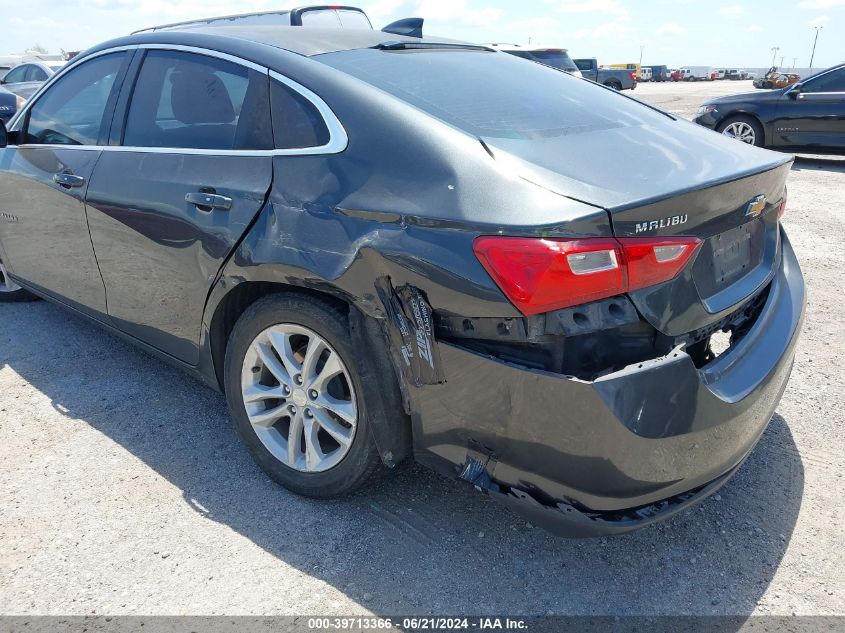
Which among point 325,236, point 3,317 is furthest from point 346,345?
point 3,317

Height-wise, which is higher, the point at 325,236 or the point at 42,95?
the point at 42,95

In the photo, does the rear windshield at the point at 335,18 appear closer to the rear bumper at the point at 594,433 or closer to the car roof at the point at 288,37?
the car roof at the point at 288,37

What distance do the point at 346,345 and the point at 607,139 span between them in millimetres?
1161

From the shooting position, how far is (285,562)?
7.80 feet

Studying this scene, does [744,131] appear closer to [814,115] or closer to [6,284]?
[814,115]

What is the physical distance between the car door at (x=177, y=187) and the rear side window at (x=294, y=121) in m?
0.05

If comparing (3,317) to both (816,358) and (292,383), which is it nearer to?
(292,383)

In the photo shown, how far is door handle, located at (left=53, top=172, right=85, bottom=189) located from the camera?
3.31m

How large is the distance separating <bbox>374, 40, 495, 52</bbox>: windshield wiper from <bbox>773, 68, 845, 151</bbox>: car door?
28.0 feet

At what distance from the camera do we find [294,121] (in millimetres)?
2482

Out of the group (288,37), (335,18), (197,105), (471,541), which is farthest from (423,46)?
(335,18)

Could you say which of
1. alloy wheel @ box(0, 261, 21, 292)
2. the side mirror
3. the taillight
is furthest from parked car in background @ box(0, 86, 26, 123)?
the taillight

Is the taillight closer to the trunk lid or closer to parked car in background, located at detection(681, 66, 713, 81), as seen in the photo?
the trunk lid

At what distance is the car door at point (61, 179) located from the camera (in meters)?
3.36
